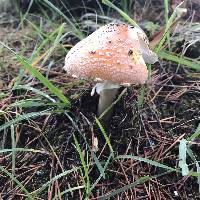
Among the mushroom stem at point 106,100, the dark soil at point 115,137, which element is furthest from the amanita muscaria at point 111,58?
the dark soil at point 115,137

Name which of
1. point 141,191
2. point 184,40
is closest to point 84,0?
point 184,40

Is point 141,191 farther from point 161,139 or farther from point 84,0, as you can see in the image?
point 84,0

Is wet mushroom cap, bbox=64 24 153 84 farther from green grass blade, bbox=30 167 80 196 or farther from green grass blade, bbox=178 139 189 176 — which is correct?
green grass blade, bbox=30 167 80 196

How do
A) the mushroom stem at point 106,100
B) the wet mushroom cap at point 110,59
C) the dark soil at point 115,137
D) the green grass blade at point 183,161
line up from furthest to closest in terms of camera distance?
the mushroom stem at point 106,100 → the dark soil at point 115,137 → the wet mushroom cap at point 110,59 → the green grass blade at point 183,161

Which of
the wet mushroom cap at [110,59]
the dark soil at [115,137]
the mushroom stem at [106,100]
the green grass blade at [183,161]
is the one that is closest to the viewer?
the green grass blade at [183,161]

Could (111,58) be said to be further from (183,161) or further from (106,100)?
(183,161)

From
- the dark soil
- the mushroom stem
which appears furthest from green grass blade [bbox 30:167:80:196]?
the mushroom stem

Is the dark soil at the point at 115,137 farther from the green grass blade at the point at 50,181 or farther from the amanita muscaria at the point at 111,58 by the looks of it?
the amanita muscaria at the point at 111,58
